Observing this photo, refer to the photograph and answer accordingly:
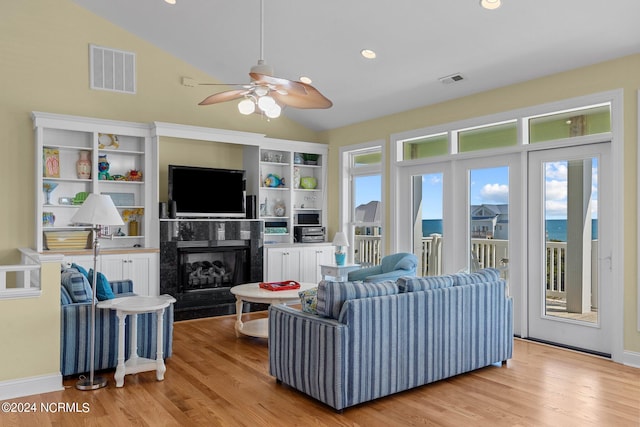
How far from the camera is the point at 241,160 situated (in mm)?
7539

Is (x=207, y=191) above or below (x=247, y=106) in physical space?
below

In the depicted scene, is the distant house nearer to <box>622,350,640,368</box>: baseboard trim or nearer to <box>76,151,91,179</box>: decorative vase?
<box>622,350,640,368</box>: baseboard trim

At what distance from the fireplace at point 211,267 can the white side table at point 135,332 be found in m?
2.31

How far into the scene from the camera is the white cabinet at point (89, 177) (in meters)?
5.79

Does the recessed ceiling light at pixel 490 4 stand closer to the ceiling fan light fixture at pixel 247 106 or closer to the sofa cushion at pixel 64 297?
the ceiling fan light fixture at pixel 247 106

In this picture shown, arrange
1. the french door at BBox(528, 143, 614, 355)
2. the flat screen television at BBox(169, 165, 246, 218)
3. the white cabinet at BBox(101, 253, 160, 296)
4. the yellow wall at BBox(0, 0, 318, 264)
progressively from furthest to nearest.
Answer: the flat screen television at BBox(169, 165, 246, 218)
the white cabinet at BBox(101, 253, 160, 296)
the yellow wall at BBox(0, 0, 318, 264)
the french door at BBox(528, 143, 614, 355)

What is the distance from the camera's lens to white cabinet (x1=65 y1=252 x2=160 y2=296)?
579 cm

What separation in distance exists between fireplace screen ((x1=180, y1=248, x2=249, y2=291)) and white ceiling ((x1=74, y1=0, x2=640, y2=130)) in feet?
7.24

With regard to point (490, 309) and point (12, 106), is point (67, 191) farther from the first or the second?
point (490, 309)

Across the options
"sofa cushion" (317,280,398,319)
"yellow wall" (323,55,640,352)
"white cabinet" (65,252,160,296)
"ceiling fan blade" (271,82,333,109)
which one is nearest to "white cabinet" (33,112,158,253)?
"white cabinet" (65,252,160,296)

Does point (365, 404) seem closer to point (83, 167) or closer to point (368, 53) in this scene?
point (368, 53)

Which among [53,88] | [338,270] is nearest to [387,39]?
[338,270]

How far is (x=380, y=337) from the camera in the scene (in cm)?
353

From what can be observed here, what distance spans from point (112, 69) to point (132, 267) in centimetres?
254
